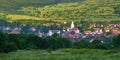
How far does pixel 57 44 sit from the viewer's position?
8994 cm

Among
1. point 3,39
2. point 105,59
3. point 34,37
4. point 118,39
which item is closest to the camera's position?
point 105,59

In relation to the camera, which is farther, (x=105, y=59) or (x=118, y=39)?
(x=118, y=39)

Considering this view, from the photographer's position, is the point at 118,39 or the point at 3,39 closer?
the point at 3,39

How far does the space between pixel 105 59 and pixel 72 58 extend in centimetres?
181

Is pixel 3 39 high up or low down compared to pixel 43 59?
down

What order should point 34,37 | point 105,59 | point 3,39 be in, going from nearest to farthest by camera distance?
1. point 105,59
2. point 3,39
3. point 34,37

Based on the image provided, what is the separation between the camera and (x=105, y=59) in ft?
68.4

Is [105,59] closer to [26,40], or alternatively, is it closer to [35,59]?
[35,59]

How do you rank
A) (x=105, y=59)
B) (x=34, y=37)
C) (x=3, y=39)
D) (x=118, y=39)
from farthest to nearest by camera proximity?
(x=34, y=37), (x=118, y=39), (x=3, y=39), (x=105, y=59)

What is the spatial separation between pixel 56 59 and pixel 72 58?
852mm

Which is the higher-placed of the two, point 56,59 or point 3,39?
point 56,59

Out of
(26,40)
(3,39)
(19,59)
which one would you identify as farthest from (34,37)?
(19,59)

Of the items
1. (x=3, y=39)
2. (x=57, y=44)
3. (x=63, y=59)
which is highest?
(x=63, y=59)

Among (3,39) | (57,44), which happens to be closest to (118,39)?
(57,44)
